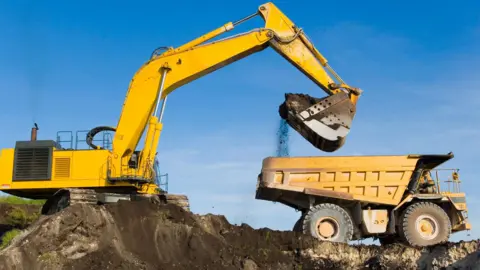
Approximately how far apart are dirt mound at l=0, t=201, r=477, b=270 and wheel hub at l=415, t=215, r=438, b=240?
1600 mm

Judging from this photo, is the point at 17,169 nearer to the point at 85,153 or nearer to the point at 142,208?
the point at 85,153

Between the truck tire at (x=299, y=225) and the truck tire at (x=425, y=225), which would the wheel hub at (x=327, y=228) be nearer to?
the truck tire at (x=299, y=225)

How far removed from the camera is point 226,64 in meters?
16.5

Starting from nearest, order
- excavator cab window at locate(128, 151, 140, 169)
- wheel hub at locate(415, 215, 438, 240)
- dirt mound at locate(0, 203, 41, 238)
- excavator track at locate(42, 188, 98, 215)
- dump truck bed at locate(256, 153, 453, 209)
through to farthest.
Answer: excavator track at locate(42, 188, 98, 215) < excavator cab window at locate(128, 151, 140, 169) < wheel hub at locate(415, 215, 438, 240) < dump truck bed at locate(256, 153, 453, 209) < dirt mound at locate(0, 203, 41, 238)

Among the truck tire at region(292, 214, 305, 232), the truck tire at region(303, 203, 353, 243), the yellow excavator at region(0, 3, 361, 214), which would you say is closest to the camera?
the yellow excavator at region(0, 3, 361, 214)

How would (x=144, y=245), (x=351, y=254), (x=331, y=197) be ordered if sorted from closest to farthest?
(x=144, y=245), (x=351, y=254), (x=331, y=197)

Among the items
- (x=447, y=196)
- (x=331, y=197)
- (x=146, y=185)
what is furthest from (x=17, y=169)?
(x=447, y=196)

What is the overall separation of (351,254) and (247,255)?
299 centimetres

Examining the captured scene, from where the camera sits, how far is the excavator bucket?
15.7 m

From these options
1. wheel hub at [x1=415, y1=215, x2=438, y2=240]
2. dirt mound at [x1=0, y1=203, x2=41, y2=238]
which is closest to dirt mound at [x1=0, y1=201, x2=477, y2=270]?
wheel hub at [x1=415, y1=215, x2=438, y2=240]

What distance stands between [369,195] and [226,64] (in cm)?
554

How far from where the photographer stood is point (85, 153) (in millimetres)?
14977

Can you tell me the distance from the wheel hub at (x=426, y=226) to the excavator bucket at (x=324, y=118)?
3.06 meters

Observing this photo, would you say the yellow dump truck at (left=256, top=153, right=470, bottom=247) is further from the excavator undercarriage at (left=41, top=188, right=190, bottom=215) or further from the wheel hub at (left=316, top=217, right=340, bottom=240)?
the excavator undercarriage at (left=41, top=188, right=190, bottom=215)
